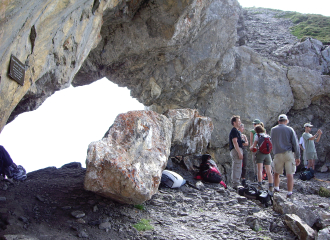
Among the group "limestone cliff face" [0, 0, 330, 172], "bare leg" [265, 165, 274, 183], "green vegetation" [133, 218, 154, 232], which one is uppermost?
"limestone cliff face" [0, 0, 330, 172]

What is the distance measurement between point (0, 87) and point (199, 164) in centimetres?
646

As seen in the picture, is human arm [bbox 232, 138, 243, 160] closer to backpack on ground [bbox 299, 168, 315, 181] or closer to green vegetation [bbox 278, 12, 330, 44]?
backpack on ground [bbox 299, 168, 315, 181]

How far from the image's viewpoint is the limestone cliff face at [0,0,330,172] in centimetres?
462

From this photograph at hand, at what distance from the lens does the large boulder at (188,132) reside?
28.9 ft

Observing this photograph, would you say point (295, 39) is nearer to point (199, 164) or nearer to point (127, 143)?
point (199, 164)

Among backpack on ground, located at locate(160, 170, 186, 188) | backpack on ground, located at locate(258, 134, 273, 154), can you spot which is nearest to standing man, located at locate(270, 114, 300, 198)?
backpack on ground, located at locate(258, 134, 273, 154)

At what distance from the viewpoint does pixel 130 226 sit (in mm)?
4770

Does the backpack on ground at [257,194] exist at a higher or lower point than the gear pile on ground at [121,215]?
higher

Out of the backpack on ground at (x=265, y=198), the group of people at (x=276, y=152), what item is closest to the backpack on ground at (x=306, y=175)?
the group of people at (x=276, y=152)

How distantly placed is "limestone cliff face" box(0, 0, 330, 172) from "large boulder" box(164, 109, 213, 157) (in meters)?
3.32

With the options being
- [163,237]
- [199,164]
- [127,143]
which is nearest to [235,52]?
[199,164]

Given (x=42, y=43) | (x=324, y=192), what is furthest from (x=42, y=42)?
(x=324, y=192)

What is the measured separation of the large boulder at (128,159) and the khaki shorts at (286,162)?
123 inches

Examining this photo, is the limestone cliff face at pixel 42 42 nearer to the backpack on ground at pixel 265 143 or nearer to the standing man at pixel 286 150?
the backpack on ground at pixel 265 143
